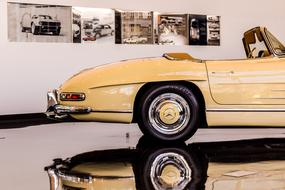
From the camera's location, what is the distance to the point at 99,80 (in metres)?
4.76

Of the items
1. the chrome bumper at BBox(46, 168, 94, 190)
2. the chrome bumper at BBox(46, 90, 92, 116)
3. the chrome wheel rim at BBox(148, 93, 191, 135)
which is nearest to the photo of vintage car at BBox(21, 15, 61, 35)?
the chrome bumper at BBox(46, 90, 92, 116)

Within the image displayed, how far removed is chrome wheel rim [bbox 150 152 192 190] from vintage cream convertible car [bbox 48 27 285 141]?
2.35 feet

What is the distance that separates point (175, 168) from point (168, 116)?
1.28 meters

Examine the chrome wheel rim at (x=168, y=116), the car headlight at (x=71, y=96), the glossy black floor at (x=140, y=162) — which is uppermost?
the car headlight at (x=71, y=96)

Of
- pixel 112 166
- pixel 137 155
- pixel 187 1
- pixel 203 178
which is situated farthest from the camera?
pixel 187 1

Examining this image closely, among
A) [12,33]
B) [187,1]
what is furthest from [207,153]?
[187,1]

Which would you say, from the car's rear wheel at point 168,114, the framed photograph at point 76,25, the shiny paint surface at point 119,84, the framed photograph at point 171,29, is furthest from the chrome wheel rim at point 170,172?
the framed photograph at point 171,29

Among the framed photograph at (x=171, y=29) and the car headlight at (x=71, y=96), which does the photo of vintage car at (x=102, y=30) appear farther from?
the car headlight at (x=71, y=96)

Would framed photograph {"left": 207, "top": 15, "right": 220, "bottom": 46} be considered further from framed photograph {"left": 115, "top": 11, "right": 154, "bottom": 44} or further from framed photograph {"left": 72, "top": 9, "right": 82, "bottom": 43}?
framed photograph {"left": 72, "top": 9, "right": 82, "bottom": 43}

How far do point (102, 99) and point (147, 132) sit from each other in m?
0.56

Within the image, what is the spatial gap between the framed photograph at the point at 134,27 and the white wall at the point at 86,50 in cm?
12

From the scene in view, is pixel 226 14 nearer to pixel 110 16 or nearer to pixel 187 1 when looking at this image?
pixel 187 1

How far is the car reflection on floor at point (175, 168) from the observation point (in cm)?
303

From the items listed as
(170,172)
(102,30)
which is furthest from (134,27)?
(170,172)
